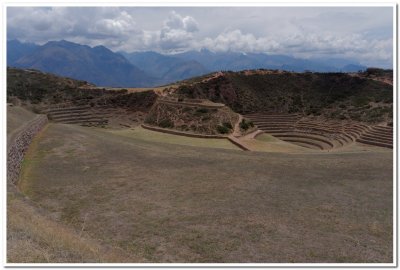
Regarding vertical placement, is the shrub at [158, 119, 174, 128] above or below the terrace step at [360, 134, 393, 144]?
below

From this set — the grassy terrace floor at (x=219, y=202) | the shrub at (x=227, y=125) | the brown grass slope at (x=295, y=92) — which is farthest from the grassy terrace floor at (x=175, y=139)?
the brown grass slope at (x=295, y=92)

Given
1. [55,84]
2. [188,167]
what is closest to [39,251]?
[188,167]

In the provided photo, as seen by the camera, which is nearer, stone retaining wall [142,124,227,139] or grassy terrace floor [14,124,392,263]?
grassy terrace floor [14,124,392,263]

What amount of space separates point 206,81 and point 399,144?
62.4 metres

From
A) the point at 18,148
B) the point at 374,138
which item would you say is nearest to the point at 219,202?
the point at 18,148

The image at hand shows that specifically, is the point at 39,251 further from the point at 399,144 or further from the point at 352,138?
the point at 352,138

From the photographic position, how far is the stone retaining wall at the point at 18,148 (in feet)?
54.5

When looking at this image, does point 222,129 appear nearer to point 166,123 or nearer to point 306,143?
point 166,123

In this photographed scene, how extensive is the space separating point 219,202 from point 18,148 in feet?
42.6

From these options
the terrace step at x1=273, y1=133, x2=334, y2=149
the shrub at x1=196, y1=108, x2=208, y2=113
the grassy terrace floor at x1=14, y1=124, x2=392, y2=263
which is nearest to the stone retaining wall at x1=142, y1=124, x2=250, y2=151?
the shrub at x1=196, y1=108, x2=208, y2=113

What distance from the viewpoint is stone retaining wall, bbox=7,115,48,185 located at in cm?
1660

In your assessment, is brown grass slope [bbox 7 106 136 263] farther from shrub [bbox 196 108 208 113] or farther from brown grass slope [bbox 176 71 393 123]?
brown grass slope [bbox 176 71 393 123]

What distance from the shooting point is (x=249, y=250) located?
10.1 meters

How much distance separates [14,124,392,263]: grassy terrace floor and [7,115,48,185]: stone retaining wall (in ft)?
1.94
